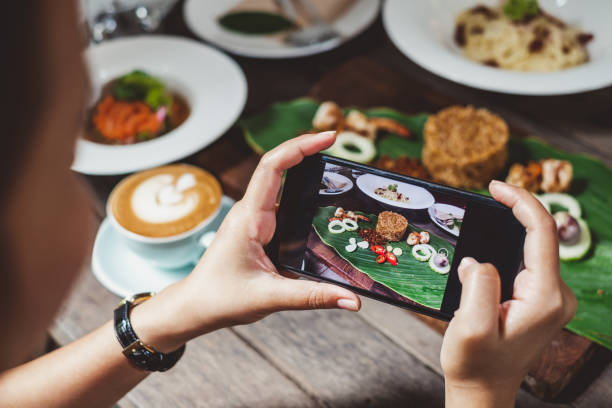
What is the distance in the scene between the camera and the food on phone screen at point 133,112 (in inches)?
59.0

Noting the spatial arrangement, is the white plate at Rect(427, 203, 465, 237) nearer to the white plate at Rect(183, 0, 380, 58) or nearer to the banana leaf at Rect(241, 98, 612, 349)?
the banana leaf at Rect(241, 98, 612, 349)

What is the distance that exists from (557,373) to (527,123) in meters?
0.81

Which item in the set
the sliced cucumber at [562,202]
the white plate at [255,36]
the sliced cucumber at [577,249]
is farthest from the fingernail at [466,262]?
the white plate at [255,36]

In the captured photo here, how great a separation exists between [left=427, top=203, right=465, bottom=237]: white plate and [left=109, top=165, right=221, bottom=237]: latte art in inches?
19.5

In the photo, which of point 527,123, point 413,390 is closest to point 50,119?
point 413,390

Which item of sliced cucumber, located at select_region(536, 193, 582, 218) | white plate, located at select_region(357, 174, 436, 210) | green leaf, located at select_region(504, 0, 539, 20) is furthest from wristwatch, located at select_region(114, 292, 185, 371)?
green leaf, located at select_region(504, 0, 539, 20)

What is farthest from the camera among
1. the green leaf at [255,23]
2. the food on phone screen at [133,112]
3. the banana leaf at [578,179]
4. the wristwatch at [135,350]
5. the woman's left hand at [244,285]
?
the green leaf at [255,23]

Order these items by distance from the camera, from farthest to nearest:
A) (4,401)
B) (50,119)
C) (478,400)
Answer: (4,401), (478,400), (50,119)

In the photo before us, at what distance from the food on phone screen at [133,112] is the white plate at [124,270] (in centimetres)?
43

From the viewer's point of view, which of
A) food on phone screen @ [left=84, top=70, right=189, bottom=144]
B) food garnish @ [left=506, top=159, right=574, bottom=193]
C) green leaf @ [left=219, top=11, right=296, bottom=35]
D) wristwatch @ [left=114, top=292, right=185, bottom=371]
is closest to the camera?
wristwatch @ [left=114, top=292, right=185, bottom=371]

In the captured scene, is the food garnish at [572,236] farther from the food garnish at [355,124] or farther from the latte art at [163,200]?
the latte art at [163,200]

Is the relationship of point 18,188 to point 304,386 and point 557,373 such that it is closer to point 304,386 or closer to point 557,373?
point 304,386

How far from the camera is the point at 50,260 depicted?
0.40 metres

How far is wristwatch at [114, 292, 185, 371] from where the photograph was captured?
2.78 ft
